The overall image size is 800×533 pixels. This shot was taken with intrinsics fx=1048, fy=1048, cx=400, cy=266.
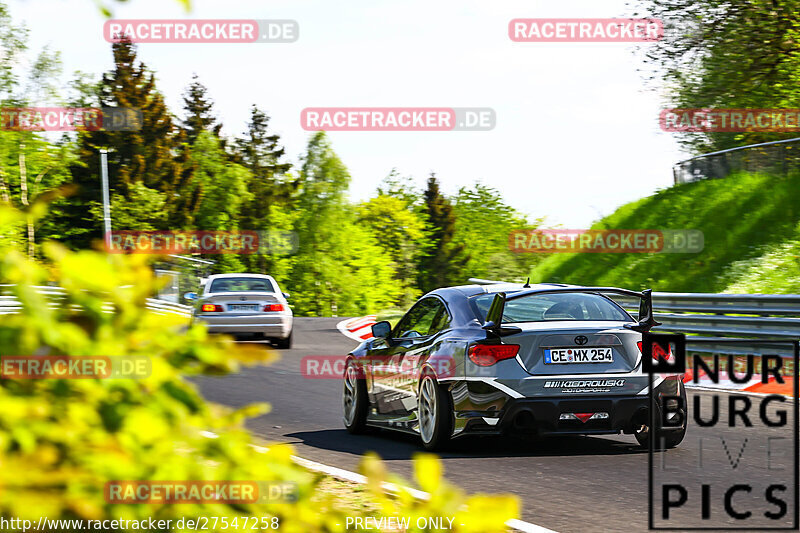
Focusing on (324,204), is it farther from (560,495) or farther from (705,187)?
(560,495)

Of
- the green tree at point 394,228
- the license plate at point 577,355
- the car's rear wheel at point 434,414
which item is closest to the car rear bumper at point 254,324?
the car's rear wheel at point 434,414

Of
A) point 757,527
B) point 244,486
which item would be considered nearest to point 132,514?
point 244,486

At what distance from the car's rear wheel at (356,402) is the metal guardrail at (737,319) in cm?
286

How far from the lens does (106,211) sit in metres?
52.6

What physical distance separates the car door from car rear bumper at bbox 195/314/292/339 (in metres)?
11.6

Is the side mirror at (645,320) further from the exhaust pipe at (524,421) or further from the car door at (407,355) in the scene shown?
the car door at (407,355)

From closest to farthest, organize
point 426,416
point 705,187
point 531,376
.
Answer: point 531,376 → point 426,416 → point 705,187

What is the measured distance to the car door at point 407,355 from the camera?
9.21 metres

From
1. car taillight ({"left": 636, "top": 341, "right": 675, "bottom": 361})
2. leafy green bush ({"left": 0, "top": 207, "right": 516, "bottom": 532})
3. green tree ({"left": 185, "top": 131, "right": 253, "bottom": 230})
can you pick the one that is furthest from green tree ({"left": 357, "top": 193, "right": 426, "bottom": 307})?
leafy green bush ({"left": 0, "top": 207, "right": 516, "bottom": 532})

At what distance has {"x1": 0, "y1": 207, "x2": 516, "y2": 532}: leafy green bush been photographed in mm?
1632

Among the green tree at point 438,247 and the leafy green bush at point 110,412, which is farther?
the green tree at point 438,247

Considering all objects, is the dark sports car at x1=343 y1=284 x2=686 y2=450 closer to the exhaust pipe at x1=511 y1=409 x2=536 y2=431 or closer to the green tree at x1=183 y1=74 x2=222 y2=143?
the exhaust pipe at x1=511 y1=409 x2=536 y2=431

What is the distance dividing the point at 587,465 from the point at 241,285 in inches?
602

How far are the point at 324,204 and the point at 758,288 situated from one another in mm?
71987
